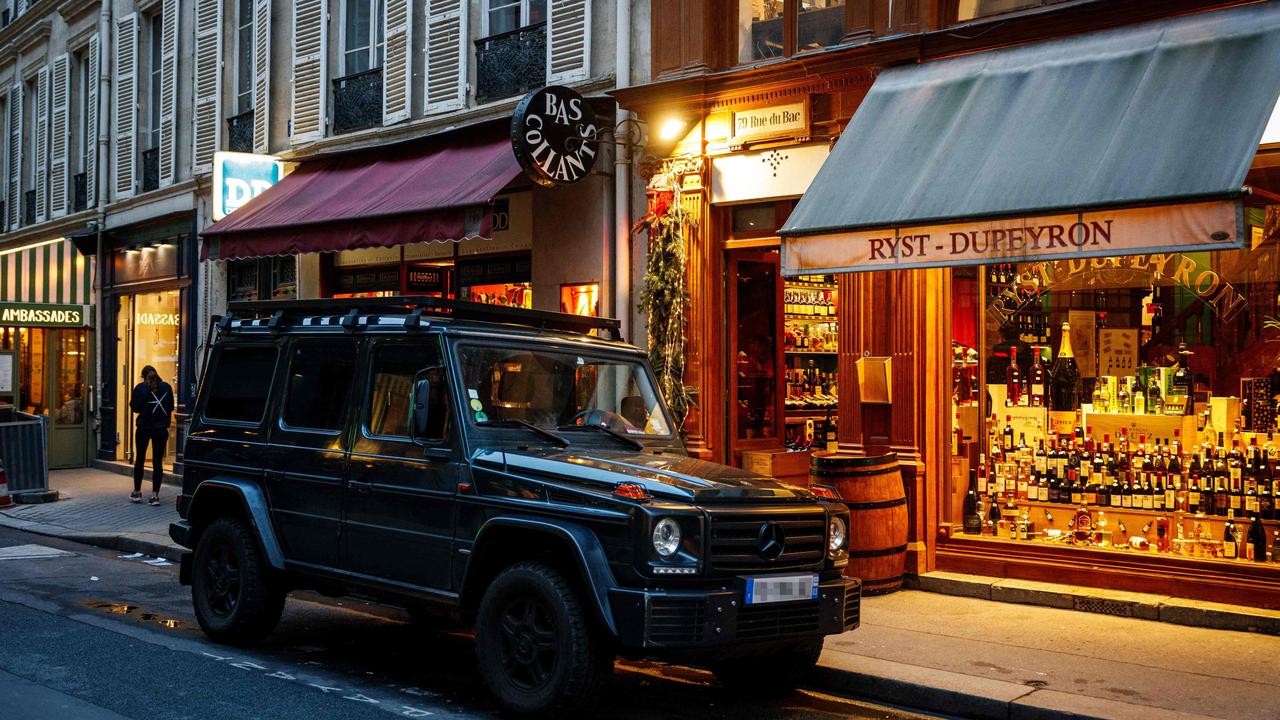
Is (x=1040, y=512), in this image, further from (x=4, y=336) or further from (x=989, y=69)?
(x=4, y=336)

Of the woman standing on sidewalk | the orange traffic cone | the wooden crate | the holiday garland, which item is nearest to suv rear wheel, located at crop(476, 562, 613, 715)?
the holiday garland

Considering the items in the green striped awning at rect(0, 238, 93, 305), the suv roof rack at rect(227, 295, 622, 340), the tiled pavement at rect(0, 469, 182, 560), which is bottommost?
the tiled pavement at rect(0, 469, 182, 560)

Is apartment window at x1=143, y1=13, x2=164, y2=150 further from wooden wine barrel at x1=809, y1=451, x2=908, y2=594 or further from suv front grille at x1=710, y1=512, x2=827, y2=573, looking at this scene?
suv front grille at x1=710, y1=512, x2=827, y2=573

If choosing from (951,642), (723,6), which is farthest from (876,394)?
(723,6)

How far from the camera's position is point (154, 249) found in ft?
66.4

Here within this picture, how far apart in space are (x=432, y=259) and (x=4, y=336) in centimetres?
1098

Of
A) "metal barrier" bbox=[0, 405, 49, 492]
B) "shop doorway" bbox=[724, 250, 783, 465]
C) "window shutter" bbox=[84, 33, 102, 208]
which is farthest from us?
"window shutter" bbox=[84, 33, 102, 208]

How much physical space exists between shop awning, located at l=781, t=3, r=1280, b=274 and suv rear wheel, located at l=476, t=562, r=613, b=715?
3.75 meters

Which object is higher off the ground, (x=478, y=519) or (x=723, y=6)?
(x=723, y=6)

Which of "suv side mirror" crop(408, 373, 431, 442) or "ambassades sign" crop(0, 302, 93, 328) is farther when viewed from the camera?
"ambassades sign" crop(0, 302, 93, 328)

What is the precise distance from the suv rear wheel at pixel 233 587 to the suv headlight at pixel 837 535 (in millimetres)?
3489

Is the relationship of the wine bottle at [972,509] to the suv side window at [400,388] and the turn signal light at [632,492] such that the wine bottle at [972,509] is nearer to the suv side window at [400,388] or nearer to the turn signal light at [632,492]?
the turn signal light at [632,492]

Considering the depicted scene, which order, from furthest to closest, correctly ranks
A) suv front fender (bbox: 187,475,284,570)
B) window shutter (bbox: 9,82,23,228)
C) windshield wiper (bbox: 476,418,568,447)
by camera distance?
window shutter (bbox: 9,82,23,228) < suv front fender (bbox: 187,475,284,570) < windshield wiper (bbox: 476,418,568,447)

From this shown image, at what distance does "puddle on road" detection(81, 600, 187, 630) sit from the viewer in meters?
8.84
